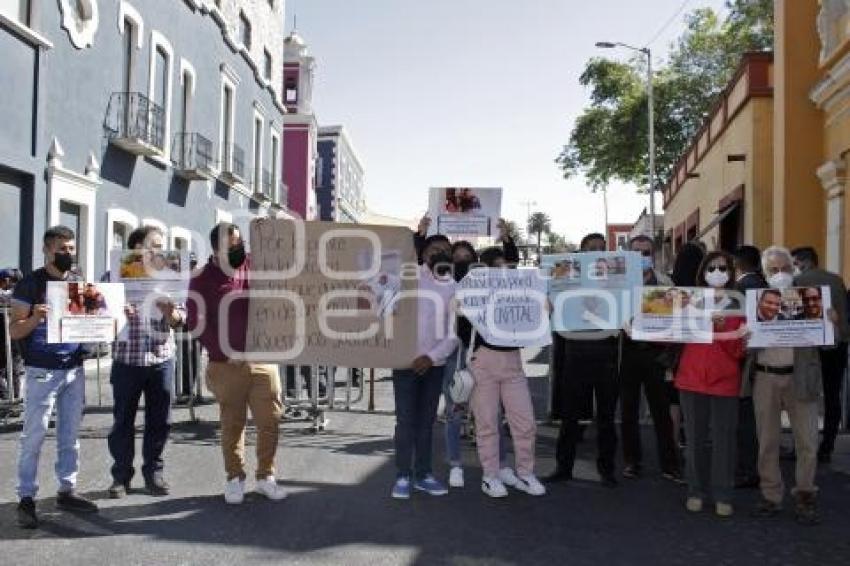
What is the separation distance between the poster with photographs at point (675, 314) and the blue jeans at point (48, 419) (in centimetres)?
391

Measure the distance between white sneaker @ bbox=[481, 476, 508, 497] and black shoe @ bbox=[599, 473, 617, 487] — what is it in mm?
827

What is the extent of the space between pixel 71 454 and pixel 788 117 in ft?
37.9

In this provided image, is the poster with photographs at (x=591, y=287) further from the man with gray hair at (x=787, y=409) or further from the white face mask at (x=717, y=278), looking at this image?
the man with gray hair at (x=787, y=409)

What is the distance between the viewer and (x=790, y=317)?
19.1ft

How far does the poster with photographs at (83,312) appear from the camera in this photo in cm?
555

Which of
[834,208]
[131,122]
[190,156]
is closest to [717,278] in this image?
[834,208]

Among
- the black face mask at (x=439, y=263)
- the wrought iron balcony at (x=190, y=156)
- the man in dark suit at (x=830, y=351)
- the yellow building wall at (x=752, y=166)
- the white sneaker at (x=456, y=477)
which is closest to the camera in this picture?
the black face mask at (x=439, y=263)

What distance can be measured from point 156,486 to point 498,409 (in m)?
2.55

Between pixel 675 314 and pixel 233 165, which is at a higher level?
pixel 233 165

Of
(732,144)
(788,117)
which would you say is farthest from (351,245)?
(732,144)

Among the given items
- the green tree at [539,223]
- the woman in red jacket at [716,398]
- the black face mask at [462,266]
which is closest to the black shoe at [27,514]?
the black face mask at [462,266]

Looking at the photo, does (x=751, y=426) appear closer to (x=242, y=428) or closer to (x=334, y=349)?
(x=334, y=349)

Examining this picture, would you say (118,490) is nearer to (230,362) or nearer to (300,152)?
(230,362)

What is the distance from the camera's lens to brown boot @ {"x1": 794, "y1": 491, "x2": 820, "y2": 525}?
226 inches
